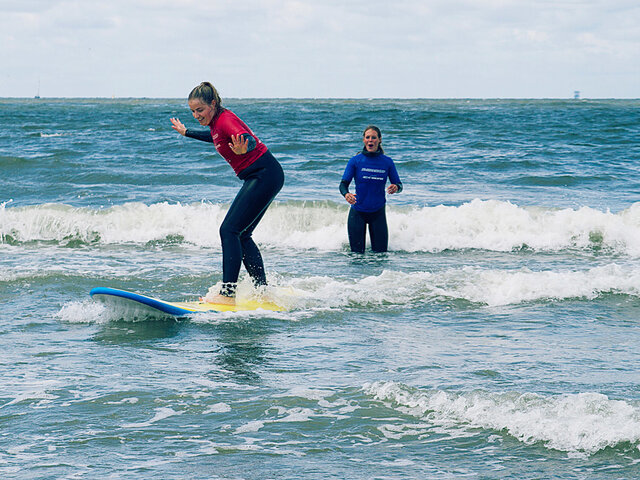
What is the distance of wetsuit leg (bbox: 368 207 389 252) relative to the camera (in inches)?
417

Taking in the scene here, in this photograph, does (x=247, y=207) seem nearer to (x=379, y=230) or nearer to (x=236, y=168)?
(x=236, y=168)

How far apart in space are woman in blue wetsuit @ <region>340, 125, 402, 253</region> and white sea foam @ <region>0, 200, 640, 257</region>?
1.19 meters

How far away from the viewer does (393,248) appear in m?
11.7

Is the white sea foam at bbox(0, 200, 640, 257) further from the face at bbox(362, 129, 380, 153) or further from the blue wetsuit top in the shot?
the face at bbox(362, 129, 380, 153)

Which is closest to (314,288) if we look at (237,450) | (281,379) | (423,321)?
(423,321)

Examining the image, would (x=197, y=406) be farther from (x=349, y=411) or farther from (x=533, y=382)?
(x=533, y=382)

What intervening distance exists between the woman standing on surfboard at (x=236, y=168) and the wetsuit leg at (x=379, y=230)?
3.89m

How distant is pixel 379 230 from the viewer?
10672 mm

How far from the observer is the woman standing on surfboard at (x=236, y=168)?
633 centimetres

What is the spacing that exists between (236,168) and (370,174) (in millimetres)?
3882

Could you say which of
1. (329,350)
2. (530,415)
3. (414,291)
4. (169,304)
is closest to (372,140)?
(414,291)

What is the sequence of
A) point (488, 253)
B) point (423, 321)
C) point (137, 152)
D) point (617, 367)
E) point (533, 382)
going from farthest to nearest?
point (137, 152) → point (488, 253) → point (423, 321) → point (617, 367) → point (533, 382)

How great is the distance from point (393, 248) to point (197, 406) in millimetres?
7433
